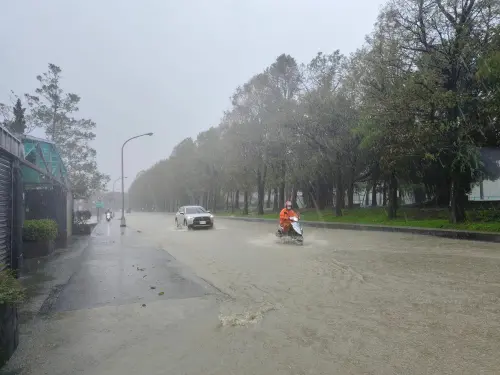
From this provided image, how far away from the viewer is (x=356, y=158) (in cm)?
3200

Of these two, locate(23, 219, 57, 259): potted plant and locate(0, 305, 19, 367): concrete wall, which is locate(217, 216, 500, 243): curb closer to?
locate(23, 219, 57, 259): potted plant

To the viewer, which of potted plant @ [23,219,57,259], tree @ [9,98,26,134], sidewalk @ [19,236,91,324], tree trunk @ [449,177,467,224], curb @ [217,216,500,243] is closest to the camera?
sidewalk @ [19,236,91,324]

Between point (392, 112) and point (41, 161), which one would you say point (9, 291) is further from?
point (392, 112)

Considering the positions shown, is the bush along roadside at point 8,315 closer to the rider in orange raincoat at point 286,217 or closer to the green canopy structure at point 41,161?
the green canopy structure at point 41,161

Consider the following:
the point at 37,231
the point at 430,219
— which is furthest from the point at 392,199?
the point at 37,231

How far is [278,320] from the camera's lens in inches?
240

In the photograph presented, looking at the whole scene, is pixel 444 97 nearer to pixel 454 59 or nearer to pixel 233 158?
pixel 454 59

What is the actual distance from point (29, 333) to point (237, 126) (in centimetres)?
3838

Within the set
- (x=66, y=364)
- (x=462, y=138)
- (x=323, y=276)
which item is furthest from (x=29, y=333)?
(x=462, y=138)

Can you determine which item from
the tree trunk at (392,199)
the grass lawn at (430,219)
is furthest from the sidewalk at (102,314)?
the tree trunk at (392,199)

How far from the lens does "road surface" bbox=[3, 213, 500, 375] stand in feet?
14.9

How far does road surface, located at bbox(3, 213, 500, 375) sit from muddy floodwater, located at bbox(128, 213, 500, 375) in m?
0.02

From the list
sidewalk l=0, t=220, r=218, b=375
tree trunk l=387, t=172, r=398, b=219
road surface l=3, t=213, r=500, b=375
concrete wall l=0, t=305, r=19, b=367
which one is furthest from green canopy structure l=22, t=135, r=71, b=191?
tree trunk l=387, t=172, r=398, b=219

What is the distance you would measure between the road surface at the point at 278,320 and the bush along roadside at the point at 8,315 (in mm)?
188
